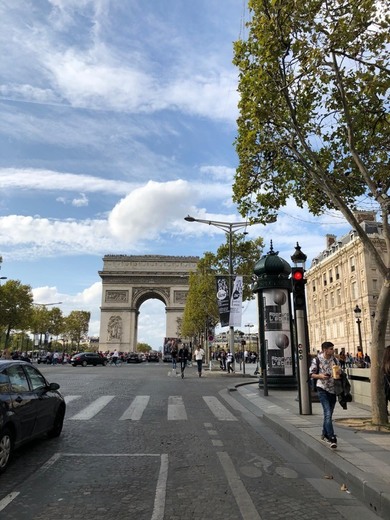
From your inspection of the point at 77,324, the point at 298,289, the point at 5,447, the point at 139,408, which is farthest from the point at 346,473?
the point at 77,324

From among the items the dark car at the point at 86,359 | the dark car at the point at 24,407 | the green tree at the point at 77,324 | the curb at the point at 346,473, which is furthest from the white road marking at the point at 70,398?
the green tree at the point at 77,324

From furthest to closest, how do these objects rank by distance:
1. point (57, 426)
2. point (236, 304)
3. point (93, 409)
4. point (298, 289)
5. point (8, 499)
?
1. point (236, 304)
2. point (93, 409)
3. point (298, 289)
4. point (57, 426)
5. point (8, 499)

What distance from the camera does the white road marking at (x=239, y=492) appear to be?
15.3 ft

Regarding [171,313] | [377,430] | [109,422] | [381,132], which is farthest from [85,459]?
[171,313]

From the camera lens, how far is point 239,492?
5.30 meters

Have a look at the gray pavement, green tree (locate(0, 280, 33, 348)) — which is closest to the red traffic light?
the gray pavement

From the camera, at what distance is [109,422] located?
997 cm

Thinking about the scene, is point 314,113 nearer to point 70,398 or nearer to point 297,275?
point 297,275

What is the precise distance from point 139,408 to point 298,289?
5.08 meters

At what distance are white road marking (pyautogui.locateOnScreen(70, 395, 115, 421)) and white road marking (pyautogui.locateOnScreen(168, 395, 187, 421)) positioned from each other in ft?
5.82

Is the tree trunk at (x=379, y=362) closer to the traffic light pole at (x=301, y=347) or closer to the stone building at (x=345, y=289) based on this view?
the traffic light pole at (x=301, y=347)

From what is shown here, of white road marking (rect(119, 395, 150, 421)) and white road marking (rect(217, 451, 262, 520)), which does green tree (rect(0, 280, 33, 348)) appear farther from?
white road marking (rect(217, 451, 262, 520))

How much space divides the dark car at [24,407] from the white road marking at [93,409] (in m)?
2.12

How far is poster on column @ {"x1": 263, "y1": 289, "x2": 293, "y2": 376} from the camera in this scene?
1759 cm
